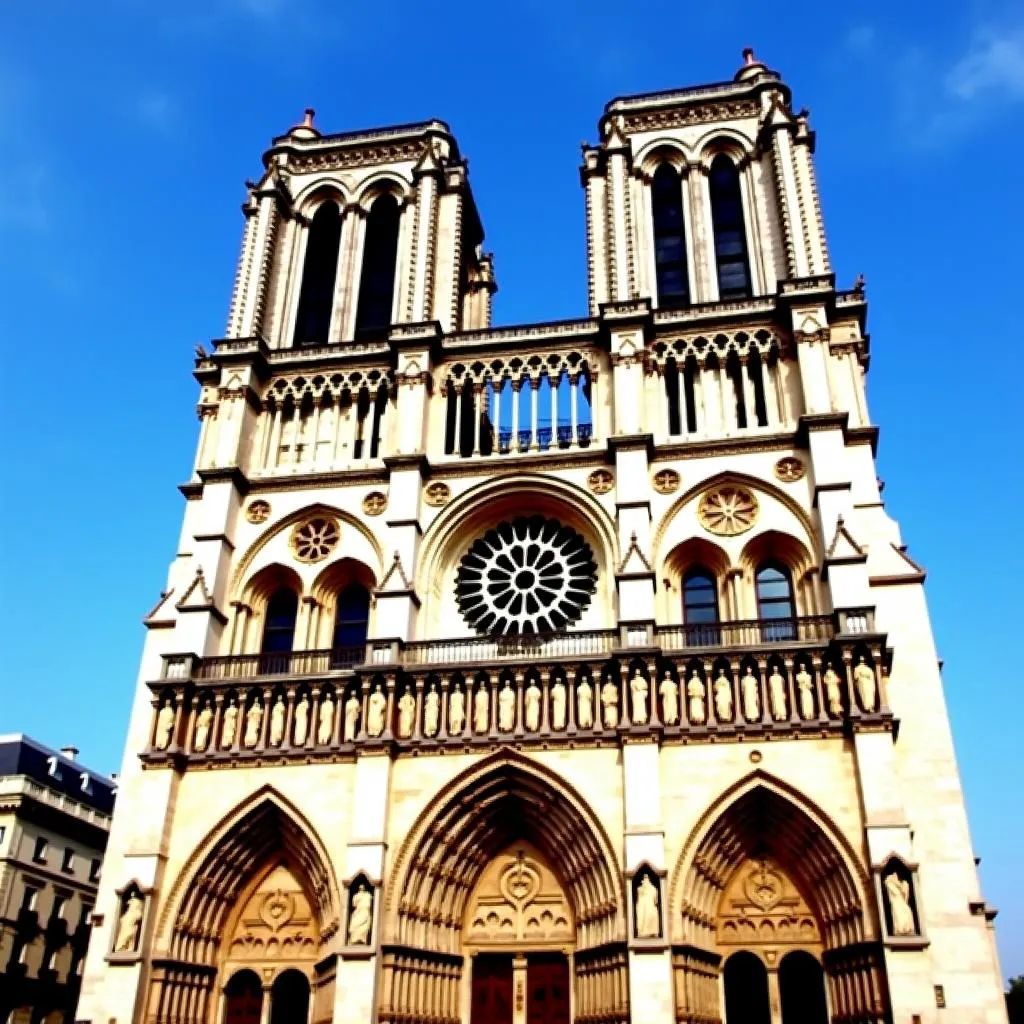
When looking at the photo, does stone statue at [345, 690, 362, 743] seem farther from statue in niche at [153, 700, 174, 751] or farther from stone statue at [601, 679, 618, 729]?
stone statue at [601, 679, 618, 729]

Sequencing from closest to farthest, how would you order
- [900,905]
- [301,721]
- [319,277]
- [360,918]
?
[900,905]
[360,918]
[301,721]
[319,277]

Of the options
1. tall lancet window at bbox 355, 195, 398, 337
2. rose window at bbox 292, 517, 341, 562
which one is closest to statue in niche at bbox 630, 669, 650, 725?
rose window at bbox 292, 517, 341, 562

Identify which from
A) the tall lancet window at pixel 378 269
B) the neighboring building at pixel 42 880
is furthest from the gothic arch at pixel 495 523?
the neighboring building at pixel 42 880

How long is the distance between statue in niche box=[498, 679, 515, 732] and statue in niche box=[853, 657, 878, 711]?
670 cm

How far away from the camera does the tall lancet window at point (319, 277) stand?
29984 mm

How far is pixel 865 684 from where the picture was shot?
67.8ft

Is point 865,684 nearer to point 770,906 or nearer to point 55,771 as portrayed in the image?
point 770,906

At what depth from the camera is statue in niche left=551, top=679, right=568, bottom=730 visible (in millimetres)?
21625

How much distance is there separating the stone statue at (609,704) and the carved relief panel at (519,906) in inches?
125

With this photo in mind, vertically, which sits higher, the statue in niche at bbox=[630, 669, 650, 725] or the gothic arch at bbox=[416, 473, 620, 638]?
the gothic arch at bbox=[416, 473, 620, 638]

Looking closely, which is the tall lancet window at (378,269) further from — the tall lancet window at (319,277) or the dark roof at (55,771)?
the dark roof at (55,771)

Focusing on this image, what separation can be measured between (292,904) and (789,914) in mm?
9888

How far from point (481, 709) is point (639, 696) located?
3.24 meters

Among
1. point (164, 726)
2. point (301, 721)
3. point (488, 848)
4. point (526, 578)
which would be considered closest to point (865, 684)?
point (526, 578)
